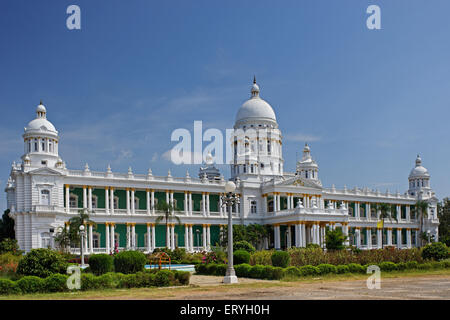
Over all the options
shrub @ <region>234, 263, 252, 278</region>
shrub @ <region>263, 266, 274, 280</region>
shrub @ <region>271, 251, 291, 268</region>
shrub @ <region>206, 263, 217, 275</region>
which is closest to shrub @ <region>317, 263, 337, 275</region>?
shrub @ <region>271, 251, 291, 268</region>

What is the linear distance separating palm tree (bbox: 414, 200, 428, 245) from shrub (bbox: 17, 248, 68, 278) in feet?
238

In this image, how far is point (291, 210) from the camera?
61.3 m

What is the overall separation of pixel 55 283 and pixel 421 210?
248 ft

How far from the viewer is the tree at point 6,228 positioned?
196ft

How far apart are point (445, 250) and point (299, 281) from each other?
1401 centimetres

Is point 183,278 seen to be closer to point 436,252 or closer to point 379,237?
point 436,252

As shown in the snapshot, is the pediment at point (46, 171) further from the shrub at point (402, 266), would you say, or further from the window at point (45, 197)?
the shrub at point (402, 266)

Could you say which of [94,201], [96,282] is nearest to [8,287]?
[96,282]

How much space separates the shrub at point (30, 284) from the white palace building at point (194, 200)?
31.3 meters

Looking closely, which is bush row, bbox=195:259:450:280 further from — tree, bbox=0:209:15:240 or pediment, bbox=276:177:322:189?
tree, bbox=0:209:15:240

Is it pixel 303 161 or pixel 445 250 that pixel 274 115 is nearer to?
pixel 303 161

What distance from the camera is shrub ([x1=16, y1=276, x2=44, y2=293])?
20109mm

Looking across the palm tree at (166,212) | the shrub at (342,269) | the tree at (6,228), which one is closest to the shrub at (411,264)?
the shrub at (342,269)
